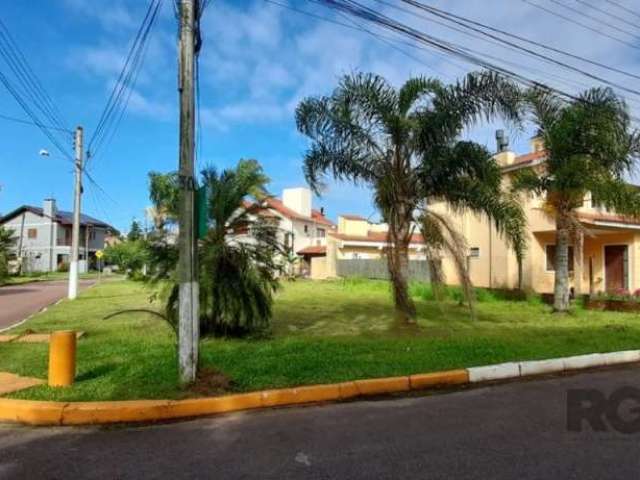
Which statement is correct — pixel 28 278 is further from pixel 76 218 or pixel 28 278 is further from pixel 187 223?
pixel 187 223

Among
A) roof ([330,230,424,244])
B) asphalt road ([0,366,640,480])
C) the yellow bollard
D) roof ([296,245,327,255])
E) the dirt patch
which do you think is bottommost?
asphalt road ([0,366,640,480])

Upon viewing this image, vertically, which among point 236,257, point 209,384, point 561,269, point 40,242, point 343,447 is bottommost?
point 343,447

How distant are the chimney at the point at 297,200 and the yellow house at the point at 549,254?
104 ft

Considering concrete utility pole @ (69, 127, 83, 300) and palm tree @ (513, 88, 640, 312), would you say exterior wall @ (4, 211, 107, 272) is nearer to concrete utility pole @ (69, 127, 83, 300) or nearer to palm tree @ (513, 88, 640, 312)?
concrete utility pole @ (69, 127, 83, 300)

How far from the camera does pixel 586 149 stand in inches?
571

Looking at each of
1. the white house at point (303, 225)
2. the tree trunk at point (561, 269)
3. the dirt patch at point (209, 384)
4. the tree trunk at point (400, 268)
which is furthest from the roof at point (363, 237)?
the dirt patch at point (209, 384)

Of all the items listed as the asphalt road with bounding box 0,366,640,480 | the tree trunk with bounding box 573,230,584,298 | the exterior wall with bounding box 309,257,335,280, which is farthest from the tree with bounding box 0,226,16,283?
the asphalt road with bounding box 0,366,640,480

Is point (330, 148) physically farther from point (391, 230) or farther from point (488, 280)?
point (488, 280)

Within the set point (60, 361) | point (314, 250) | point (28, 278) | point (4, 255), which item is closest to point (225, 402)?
point (60, 361)

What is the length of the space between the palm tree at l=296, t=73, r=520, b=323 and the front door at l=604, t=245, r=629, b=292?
13.2 metres

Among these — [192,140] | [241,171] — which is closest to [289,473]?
[192,140]

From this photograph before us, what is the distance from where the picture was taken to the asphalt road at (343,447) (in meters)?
4.21

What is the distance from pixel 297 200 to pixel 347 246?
13.8 meters

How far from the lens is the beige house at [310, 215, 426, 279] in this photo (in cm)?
3975
